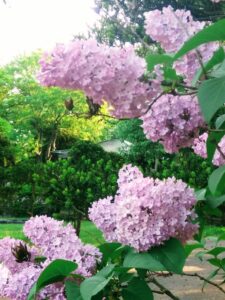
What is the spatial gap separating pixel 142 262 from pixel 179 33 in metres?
0.55

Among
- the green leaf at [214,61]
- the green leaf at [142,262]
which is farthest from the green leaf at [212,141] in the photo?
the green leaf at [142,262]

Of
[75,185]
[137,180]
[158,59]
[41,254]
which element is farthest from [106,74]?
[75,185]

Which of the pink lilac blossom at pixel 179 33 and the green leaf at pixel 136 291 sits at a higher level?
the pink lilac blossom at pixel 179 33

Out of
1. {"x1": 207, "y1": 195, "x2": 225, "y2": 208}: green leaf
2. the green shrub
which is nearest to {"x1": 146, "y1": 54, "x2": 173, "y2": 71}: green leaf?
{"x1": 207, "y1": 195, "x2": 225, "y2": 208}: green leaf

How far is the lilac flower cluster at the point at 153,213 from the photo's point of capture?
3.93 feet

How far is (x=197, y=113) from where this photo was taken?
4.34 ft

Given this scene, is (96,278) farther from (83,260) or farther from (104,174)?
(104,174)

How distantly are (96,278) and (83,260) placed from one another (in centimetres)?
24

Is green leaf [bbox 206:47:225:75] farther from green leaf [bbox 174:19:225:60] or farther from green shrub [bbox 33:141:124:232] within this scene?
green shrub [bbox 33:141:124:232]

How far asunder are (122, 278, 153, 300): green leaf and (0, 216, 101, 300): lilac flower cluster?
16cm

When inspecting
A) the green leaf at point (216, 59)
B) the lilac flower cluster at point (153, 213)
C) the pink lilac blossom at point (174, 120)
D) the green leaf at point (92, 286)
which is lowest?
the green leaf at point (92, 286)

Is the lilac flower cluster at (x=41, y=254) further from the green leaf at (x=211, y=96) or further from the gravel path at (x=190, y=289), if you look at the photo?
the gravel path at (x=190, y=289)

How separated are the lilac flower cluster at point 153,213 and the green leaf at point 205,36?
0.37 m

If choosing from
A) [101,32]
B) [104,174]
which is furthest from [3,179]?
[101,32]
